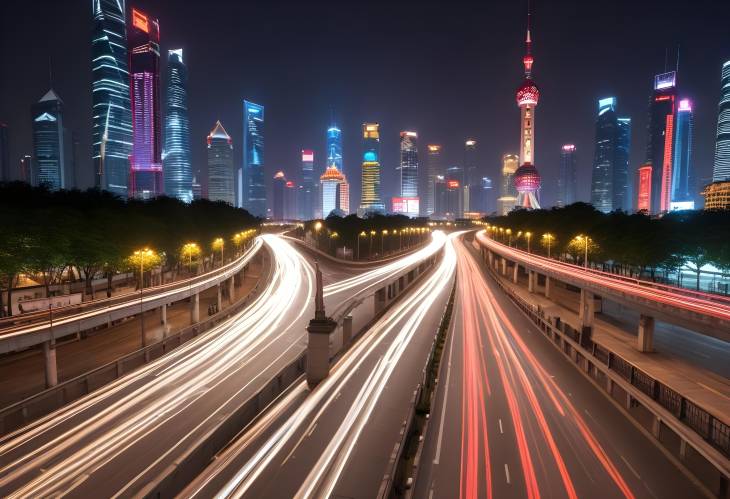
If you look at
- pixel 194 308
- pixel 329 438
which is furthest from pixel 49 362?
pixel 329 438

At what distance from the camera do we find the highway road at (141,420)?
15.7 meters

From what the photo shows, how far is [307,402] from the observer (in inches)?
793

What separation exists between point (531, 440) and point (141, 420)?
1907 centimetres

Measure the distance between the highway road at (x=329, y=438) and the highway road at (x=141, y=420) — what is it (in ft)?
12.4

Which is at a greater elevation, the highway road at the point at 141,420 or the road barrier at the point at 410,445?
the road barrier at the point at 410,445

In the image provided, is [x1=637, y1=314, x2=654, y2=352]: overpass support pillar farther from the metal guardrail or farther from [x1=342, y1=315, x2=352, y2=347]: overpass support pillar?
the metal guardrail

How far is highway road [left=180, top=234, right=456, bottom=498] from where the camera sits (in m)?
13.8

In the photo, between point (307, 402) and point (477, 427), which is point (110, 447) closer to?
point (307, 402)

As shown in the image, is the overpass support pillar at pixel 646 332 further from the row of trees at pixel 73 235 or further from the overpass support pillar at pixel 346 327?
the row of trees at pixel 73 235

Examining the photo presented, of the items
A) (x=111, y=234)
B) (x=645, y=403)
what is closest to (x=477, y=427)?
(x=645, y=403)

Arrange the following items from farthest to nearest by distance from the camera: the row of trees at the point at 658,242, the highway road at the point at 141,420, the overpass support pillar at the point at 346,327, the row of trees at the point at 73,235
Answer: the row of trees at the point at 658,242, the overpass support pillar at the point at 346,327, the row of trees at the point at 73,235, the highway road at the point at 141,420

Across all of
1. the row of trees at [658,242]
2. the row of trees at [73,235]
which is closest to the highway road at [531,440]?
the row of trees at [73,235]

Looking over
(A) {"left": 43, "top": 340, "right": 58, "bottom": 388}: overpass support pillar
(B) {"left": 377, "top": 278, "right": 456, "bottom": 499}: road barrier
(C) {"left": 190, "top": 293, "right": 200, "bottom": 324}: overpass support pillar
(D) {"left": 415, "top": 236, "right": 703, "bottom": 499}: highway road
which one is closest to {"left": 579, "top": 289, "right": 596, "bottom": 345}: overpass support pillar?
(D) {"left": 415, "top": 236, "right": 703, "bottom": 499}: highway road

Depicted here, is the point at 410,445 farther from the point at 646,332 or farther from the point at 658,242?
the point at 658,242
